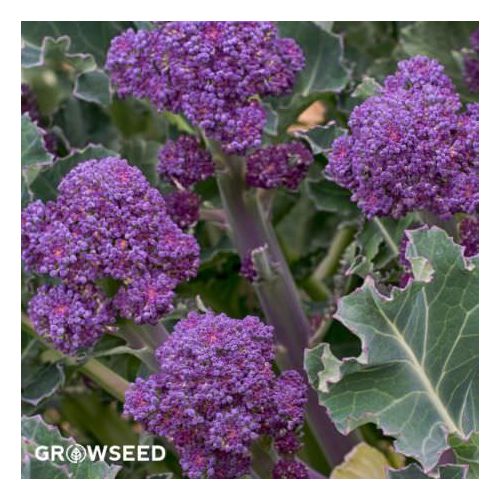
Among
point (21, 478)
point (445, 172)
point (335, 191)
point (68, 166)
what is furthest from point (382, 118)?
point (21, 478)

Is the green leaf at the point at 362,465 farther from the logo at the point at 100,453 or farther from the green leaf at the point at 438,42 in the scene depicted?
the green leaf at the point at 438,42

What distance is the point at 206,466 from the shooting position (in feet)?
2.96

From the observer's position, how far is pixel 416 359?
94 centimetres

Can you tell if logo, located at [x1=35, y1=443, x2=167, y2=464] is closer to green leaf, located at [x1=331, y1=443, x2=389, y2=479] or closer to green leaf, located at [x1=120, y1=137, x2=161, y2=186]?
green leaf, located at [x1=331, y1=443, x2=389, y2=479]

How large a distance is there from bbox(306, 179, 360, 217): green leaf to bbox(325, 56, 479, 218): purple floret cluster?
132 mm

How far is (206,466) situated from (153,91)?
33 centimetres

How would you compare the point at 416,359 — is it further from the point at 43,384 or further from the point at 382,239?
the point at 43,384

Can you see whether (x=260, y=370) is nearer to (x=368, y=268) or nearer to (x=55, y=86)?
(x=368, y=268)

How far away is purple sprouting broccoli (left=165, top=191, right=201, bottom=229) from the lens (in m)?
1.02

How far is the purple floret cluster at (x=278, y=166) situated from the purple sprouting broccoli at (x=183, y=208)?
0.05 meters

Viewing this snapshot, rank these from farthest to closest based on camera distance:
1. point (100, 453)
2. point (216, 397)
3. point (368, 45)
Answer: point (368, 45)
point (100, 453)
point (216, 397)

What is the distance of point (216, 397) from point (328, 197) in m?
0.30

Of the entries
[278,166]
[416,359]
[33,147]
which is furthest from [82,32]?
[416,359]

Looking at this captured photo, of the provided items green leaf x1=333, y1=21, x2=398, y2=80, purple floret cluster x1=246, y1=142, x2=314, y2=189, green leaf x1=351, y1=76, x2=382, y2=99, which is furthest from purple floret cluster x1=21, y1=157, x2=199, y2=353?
green leaf x1=333, y1=21, x2=398, y2=80
